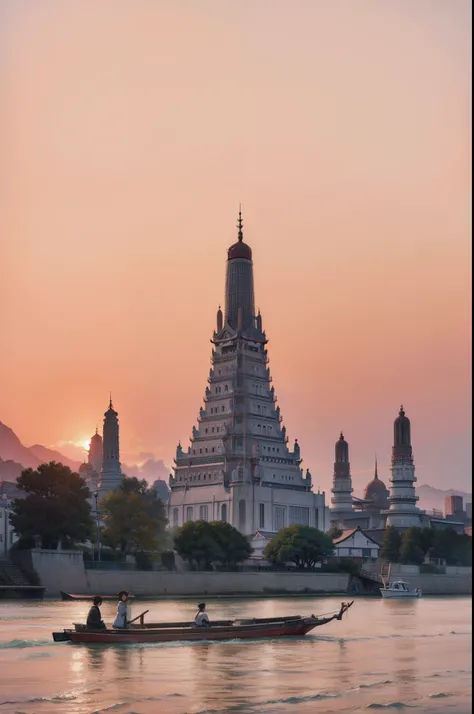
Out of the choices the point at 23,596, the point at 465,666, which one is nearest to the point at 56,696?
the point at 465,666

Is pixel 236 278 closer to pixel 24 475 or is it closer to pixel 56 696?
pixel 24 475

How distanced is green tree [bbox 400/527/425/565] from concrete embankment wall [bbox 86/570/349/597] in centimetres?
2200

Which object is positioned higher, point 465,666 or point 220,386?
point 220,386

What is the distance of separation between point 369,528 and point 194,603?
9329 cm

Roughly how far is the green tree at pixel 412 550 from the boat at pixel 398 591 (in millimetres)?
18666

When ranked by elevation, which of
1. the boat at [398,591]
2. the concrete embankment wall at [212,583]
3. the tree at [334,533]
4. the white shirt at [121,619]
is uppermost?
the tree at [334,533]

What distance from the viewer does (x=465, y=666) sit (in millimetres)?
48312

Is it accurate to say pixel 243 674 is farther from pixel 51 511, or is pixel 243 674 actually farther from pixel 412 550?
pixel 412 550

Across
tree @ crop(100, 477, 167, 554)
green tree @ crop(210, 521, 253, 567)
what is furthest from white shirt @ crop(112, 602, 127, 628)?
green tree @ crop(210, 521, 253, 567)

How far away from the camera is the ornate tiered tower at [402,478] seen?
608 feet

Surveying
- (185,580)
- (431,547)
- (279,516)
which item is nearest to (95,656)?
(185,580)

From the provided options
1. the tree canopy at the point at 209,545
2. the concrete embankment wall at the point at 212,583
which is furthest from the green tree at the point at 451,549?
the tree canopy at the point at 209,545

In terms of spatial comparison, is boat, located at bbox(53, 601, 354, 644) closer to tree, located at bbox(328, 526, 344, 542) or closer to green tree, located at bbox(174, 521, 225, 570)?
green tree, located at bbox(174, 521, 225, 570)

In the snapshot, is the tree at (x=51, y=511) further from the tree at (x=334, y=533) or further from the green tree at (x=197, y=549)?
the tree at (x=334, y=533)
